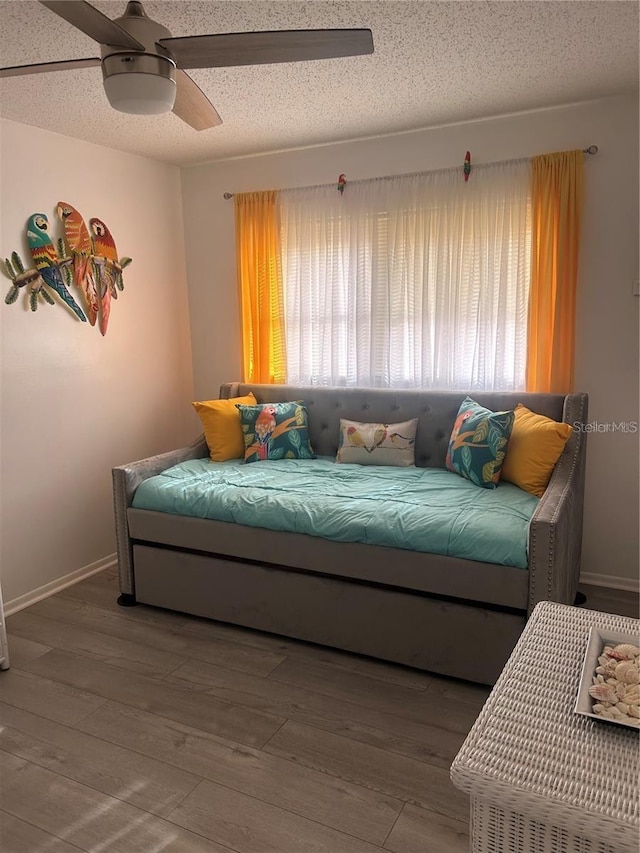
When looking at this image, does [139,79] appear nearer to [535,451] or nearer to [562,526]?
[562,526]

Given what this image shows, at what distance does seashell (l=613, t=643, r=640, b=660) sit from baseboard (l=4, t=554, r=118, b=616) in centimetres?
282

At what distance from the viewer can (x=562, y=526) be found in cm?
239

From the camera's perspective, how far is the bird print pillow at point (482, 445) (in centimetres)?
295

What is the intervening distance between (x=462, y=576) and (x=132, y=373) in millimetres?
2451

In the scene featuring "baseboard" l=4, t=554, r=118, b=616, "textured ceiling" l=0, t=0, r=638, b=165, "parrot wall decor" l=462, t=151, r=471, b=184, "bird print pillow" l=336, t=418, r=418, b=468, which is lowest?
"baseboard" l=4, t=554, r=118, b=616

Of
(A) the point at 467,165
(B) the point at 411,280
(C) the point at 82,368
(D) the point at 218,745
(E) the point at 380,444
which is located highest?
(A) the point at 467,165

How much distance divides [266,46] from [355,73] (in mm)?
1149

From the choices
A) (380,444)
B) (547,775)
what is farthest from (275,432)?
(547,775)

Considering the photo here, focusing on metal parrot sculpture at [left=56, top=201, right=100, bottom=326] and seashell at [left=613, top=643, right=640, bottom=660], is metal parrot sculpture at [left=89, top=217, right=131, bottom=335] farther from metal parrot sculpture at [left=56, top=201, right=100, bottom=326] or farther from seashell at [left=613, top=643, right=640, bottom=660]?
seashell at [left=613, top=643, right=640, bottom=660]

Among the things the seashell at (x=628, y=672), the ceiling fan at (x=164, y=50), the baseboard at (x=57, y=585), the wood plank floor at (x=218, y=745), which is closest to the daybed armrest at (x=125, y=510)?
the wood plank floor at (x=218, y=745)

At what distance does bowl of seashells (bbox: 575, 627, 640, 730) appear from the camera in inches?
53.3

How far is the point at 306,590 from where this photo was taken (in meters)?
2.76

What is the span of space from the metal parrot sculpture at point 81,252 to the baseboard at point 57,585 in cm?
141

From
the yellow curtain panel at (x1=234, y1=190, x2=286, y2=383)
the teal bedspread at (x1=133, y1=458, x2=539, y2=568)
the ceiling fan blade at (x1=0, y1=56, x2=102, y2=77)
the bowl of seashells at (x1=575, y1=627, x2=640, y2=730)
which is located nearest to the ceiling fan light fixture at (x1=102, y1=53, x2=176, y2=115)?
the ceiling fan blade at (x1=0, y1=56, x2=102, y2=77)
